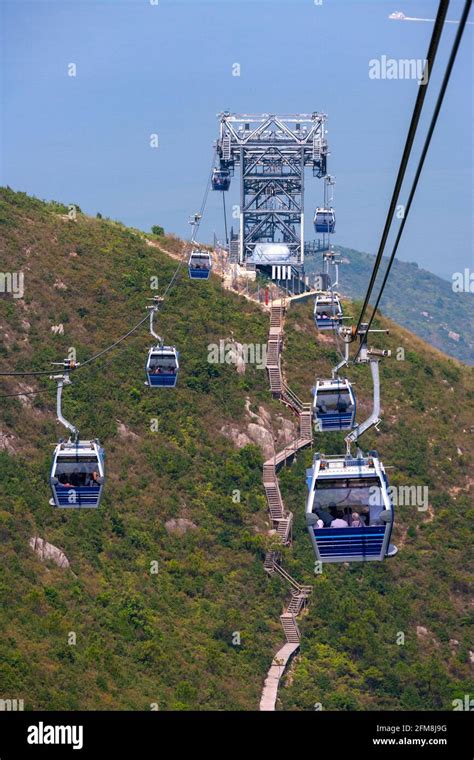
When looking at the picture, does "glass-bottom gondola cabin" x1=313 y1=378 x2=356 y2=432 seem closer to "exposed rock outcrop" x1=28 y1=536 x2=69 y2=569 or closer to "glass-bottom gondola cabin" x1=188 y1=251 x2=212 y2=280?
"exposed rock outcrop" x1=28 y1=536 x2=69 y2=569

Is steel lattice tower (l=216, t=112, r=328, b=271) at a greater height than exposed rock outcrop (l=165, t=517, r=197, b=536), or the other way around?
steel lattice tower (l=216, t=112, r=328, b=271)

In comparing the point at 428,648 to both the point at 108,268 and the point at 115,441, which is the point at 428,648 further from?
the point at 108,268

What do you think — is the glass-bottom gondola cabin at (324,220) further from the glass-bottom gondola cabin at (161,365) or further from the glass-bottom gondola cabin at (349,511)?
the glass-bottom gondola cabin at (349,511)

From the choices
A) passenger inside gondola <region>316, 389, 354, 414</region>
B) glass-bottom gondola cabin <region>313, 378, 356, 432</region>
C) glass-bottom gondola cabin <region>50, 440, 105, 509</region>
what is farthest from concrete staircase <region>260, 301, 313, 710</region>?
glass-bottom gondola cabin <region>50, 440, 105, 509</region>

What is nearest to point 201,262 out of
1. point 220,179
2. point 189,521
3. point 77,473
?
point 189,521

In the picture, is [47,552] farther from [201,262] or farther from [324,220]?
[324,220]

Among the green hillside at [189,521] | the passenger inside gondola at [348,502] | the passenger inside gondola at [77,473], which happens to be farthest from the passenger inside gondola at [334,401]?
the passenger inside gondola at [348,502]
